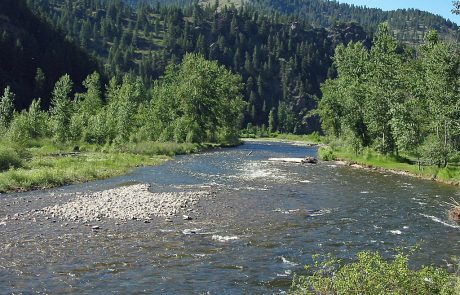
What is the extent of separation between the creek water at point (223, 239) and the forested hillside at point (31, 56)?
125 metres

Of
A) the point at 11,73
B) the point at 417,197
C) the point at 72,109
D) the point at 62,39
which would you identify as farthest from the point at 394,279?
the point at 62,39

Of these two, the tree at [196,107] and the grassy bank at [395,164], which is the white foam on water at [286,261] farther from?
the tree at [196,107]

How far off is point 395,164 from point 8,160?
162ft

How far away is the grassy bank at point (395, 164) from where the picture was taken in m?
50.9

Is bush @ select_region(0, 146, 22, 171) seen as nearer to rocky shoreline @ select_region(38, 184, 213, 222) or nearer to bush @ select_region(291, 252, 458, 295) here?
rocky shoreline @ select_region(38, 184, 213, 222)

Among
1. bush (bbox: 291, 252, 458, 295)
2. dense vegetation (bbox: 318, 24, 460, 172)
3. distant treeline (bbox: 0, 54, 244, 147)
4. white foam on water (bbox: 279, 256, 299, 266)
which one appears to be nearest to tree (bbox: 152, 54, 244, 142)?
distant treeline (bbox: 0, 54, 244, 147)

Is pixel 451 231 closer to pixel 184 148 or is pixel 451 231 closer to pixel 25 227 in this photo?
pixel 25 227

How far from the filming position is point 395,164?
207ft

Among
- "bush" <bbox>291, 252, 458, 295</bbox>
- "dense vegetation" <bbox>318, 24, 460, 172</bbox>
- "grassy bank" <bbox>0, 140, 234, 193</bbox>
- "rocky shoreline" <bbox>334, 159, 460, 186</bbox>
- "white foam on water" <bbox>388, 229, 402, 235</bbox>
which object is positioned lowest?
"grassy bank" <bbox>0, 140, 234, 193</bbox>

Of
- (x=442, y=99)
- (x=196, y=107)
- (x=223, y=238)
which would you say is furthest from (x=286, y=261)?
(x=196, y=107)

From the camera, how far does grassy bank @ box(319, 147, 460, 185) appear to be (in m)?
50.9

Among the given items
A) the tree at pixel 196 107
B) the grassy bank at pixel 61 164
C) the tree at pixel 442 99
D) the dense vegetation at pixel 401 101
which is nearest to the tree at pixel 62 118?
the grassy bank at pixel 61 164

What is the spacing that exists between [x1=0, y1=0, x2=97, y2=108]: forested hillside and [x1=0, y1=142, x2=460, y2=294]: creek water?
4935 inches

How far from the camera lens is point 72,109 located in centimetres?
Result: 10319
